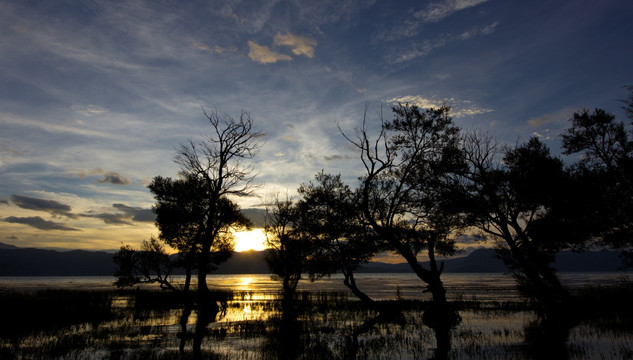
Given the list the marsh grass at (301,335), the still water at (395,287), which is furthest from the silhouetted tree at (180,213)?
the still water at (395,287)

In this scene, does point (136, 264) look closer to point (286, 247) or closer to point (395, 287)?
point (286, 247)

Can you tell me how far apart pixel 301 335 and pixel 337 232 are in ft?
35.4

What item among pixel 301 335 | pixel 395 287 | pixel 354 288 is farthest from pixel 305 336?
pixel 395 287

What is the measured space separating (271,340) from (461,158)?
2123 cm

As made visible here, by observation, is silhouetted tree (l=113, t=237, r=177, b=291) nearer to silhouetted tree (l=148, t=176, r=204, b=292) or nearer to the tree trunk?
silhouetted tree (l=148, t=176, r=204, b=292)

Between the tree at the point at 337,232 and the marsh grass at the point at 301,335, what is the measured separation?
12.9 feet

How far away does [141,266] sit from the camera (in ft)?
115

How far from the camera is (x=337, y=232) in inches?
1123

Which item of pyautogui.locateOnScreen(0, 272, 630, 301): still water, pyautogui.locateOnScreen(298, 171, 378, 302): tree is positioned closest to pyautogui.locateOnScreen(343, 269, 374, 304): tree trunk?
pyautogui.locateOnScreen(298, 171, 378, 302): tree

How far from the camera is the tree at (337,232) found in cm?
2781

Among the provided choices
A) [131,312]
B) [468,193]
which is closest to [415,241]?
[468,193]

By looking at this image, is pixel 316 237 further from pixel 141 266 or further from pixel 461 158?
pixel 141 266

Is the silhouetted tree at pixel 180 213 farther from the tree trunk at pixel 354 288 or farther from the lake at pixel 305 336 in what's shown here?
the tree trunk at pixel 354 288

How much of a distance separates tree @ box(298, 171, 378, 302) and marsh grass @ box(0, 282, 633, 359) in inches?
155
